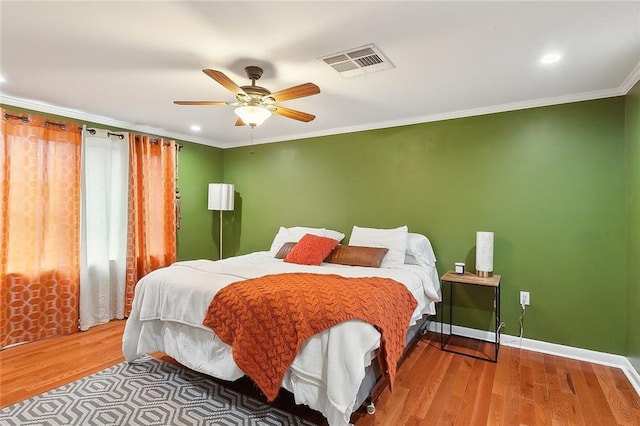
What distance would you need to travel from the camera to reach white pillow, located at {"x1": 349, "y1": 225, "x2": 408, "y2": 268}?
3.29 metres

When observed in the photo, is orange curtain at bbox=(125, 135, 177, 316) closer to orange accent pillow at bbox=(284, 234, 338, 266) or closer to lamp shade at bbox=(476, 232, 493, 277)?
orange accent pillow at bbox=(284, 234, 338, 266)

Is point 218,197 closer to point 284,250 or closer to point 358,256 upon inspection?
point 284,250

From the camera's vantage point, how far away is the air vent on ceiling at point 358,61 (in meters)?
2.14

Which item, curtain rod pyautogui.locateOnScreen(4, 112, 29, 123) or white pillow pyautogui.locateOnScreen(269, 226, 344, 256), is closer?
curtain rod pyautogui.locateOnScreen(4, 112, 29, 123)

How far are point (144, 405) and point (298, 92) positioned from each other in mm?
2354

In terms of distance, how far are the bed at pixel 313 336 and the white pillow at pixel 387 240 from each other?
0.4 inches

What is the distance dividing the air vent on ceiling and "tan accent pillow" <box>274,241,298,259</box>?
202 centimetres

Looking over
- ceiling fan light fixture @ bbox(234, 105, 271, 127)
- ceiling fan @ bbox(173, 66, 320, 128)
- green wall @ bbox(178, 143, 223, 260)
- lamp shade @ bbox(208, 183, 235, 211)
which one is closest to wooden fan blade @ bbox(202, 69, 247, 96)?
ceiling fan @ bbox(173, 66, 320, 128)

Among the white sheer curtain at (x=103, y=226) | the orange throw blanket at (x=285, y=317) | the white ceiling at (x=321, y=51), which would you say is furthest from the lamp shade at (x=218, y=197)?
the orange throw blanket at (x=285, y=317)

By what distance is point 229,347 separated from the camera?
2.16 metres

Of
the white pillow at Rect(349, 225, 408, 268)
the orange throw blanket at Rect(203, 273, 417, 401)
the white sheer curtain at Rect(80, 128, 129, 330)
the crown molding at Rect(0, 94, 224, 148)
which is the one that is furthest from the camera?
the white sheer curtain at Rect(80, 128, 129, 330)

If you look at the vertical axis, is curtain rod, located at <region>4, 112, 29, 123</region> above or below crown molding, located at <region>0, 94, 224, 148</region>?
below

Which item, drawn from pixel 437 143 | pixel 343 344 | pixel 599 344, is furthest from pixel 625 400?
pixel 437 143

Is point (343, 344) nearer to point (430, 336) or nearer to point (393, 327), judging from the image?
point (393, 327)
